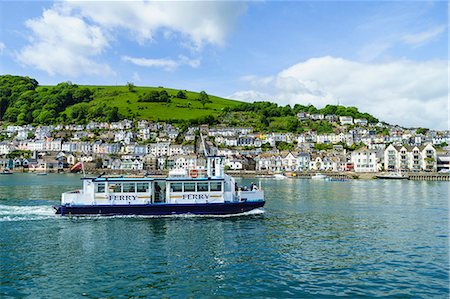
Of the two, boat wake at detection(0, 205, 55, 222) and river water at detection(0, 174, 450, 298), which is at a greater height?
boat wake at detection(0, 205, 55, 222)

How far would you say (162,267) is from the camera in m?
19.8

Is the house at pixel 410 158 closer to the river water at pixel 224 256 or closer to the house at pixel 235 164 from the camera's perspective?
the house at pixel 235 164

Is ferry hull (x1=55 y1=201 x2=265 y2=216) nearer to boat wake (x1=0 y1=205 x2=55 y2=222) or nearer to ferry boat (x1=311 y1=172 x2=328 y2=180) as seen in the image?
boat wake (x1=0 y1=205 x2=55 y2=222)

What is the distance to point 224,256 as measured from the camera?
22.1 meters

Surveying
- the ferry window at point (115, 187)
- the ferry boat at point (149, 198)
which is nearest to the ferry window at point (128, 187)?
the ferry boat at point (149, 198)

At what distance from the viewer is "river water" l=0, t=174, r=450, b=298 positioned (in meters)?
16.9

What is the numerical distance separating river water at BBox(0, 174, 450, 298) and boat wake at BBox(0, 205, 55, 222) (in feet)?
0.54

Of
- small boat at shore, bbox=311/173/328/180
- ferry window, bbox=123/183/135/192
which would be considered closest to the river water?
ferry window, bbox=123/183/135/192

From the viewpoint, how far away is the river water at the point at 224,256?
55.5 ft

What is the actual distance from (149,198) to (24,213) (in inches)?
496

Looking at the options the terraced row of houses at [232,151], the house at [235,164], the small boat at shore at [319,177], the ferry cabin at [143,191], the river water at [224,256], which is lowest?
the river water at [224,256]

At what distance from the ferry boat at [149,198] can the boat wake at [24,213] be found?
6.17ft

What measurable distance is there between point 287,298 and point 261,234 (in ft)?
40.0

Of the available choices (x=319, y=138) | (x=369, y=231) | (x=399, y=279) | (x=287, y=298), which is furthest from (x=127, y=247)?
(x=319, y=138)
